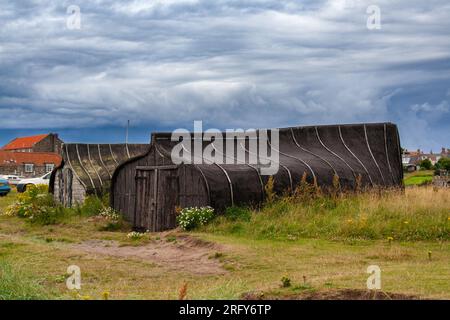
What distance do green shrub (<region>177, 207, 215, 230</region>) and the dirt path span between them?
47.2 inches

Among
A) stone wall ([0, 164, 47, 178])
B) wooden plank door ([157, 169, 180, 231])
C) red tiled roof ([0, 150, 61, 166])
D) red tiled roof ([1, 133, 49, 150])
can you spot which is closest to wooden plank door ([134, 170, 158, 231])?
wooden plank door ([157, 169, 180, 231])

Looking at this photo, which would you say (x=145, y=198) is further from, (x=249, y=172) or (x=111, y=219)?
(x=249, y=172)

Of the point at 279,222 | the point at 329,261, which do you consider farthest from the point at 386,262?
the point at 279,222

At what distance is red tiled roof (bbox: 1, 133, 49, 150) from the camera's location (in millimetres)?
99512

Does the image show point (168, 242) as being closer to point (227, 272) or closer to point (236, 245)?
point (236, 245)

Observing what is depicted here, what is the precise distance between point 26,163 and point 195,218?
69438mm

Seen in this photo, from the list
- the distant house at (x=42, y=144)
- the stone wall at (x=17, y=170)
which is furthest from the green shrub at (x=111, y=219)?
the distant house at (x=42, y=144)

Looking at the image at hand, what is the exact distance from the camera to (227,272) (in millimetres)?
14016

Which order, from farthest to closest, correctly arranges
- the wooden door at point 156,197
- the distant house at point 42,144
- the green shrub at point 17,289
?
the distant house at point 42,144, the wooden door at point 156,197, the green shrub at point 17,289

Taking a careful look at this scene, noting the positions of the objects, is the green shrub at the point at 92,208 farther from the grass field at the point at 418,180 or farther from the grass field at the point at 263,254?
the grass field at the point at 418,180

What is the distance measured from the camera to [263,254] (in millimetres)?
15602

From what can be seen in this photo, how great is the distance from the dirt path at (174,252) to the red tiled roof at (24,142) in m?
82.6

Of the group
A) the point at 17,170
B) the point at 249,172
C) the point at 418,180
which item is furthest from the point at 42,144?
the point at 249,172

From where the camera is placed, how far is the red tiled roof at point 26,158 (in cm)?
8556
